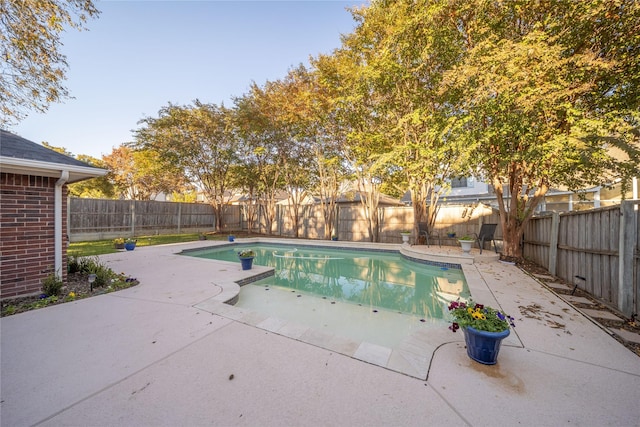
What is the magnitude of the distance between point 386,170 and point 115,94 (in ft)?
34.7

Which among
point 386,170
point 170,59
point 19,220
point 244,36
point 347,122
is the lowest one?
point 19,220

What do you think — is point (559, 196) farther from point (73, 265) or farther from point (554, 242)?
point (73, 265)

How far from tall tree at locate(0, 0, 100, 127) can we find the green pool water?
6.00 metres

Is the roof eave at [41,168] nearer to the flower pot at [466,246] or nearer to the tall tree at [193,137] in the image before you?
the flower pot at [466,246]

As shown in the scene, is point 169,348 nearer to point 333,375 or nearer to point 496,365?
point 333,375

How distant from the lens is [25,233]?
3.70 m

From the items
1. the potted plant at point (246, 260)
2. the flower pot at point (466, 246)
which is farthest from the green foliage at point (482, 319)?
the flower pot at point (466, 246)

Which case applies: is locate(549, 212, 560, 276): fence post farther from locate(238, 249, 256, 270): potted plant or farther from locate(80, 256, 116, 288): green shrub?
locate(80, 256, 116, 288): green shrub

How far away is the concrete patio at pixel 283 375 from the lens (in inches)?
64.8

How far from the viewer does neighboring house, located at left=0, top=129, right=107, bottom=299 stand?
11.5 ft

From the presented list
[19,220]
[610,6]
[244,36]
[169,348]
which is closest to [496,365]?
[169,348]

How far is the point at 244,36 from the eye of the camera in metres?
8.34

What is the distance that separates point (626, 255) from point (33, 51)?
12.0 metres

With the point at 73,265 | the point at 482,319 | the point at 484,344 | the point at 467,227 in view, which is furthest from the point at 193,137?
the point at 484,344
